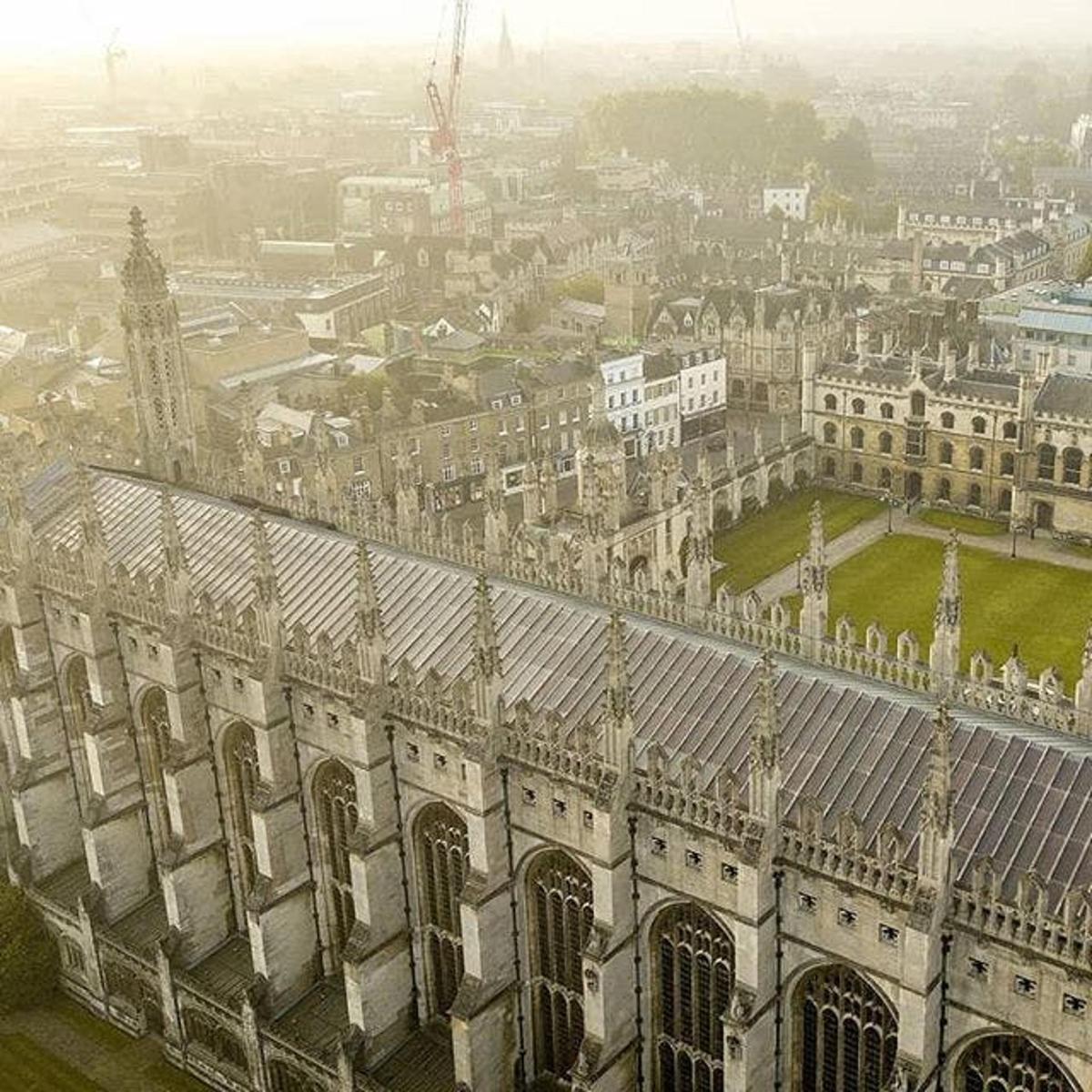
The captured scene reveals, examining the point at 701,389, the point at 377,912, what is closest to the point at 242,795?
the point at 377,912

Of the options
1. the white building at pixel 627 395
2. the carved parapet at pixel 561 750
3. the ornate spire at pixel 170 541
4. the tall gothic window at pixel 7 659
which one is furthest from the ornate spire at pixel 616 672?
the white building at pixel 627 395

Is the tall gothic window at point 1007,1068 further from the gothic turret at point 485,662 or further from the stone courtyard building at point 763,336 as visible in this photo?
the stone courtyard building at point 763,336

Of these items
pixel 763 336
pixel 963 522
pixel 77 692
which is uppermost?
pixel 77 692

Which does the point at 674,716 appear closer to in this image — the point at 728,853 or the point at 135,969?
the point at 728,853

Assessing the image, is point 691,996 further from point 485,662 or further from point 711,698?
point 485,662

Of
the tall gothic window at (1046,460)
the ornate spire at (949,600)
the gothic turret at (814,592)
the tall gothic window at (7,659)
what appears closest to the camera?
the ornate spire at (949,600)

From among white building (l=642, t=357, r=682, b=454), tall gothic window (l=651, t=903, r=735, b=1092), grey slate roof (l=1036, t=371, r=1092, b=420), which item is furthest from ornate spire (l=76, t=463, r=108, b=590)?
grey slate roof (l=1036, t=371, r=1092, b=420)
